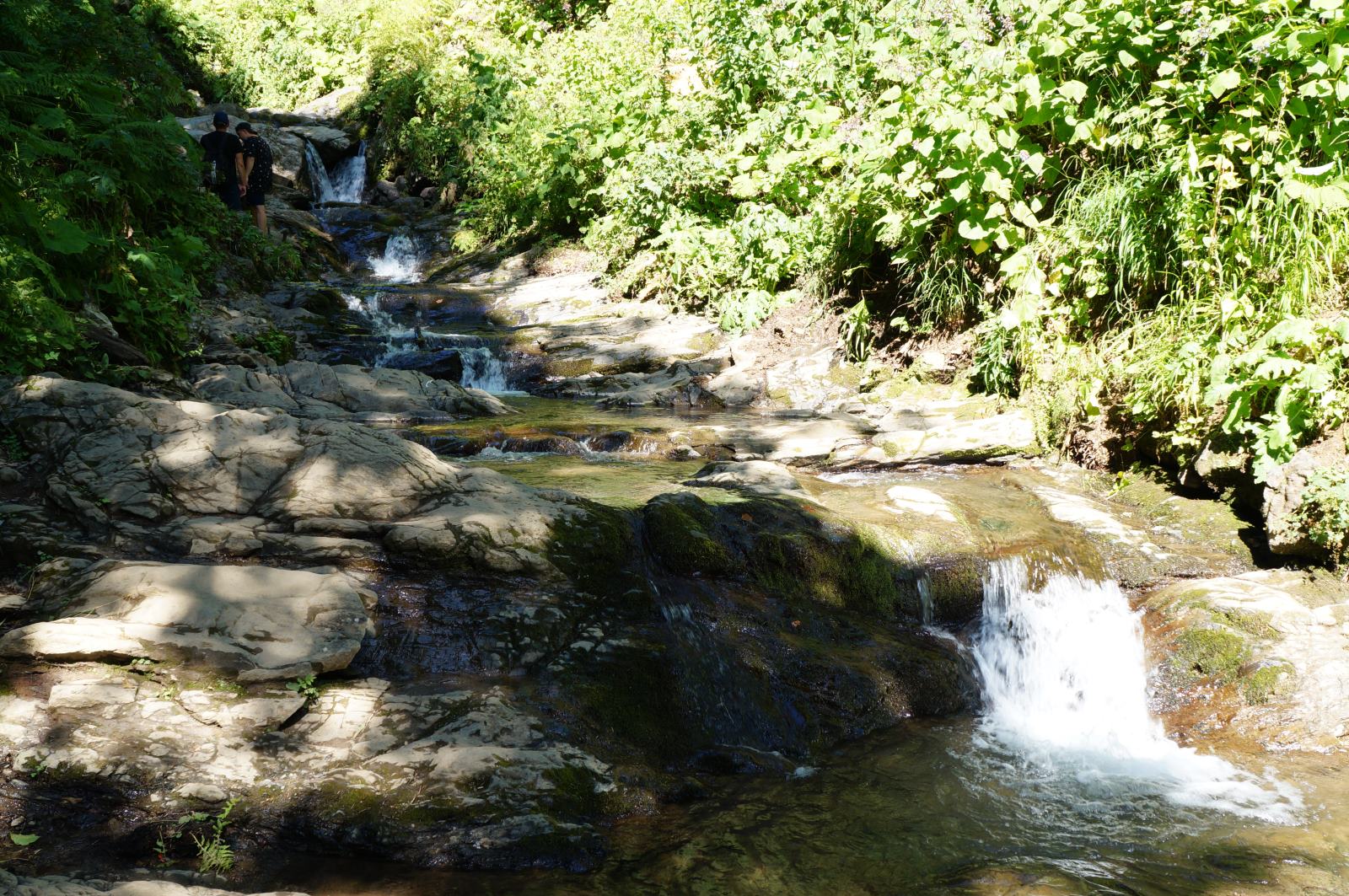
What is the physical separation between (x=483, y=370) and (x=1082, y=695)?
728cm

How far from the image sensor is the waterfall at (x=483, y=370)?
33.6 feet

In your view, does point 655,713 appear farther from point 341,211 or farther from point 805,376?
point 341,211

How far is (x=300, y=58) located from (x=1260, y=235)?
77.6 ft


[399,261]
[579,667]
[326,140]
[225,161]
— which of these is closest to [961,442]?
[579,667]

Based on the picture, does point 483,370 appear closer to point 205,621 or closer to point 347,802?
point 205,621

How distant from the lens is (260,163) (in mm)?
10836

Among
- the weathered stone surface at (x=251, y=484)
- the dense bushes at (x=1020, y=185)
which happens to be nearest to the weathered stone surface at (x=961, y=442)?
the dense bushes at (x=1020, y=185)

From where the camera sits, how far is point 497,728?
11.0 feet

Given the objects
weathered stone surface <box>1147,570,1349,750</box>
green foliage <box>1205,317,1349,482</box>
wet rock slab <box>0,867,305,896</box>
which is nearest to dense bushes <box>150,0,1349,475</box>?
green foliage <box>1205,317,1349,482</box>

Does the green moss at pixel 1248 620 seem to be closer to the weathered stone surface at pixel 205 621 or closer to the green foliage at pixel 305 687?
the weathered stone surface at pixel 205 621

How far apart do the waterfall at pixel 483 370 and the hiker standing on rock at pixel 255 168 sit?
130 inches

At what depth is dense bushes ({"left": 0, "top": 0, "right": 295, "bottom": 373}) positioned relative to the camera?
16.3 ft

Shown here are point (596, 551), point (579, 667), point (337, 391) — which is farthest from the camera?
point (337, 391)

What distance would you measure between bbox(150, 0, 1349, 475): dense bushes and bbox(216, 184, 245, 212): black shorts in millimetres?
4412
